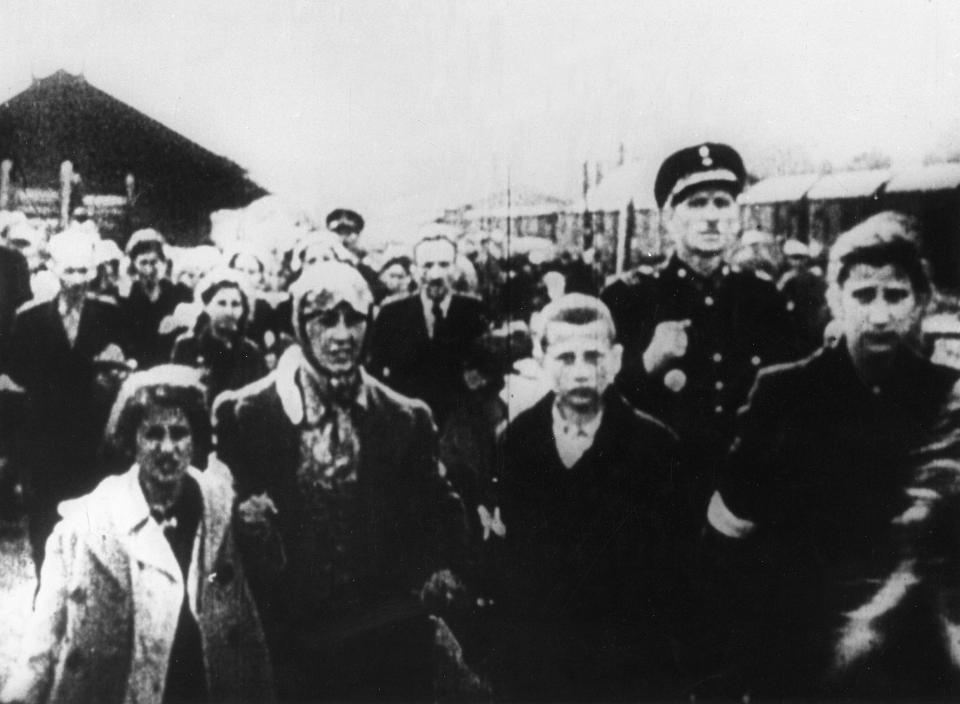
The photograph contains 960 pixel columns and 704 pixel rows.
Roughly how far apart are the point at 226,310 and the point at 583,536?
1934 mm

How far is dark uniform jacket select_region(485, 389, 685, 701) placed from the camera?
4.23 meters

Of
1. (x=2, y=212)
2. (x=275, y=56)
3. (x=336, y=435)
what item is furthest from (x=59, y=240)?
(x=336, y=435)

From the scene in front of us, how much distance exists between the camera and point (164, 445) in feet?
15.0

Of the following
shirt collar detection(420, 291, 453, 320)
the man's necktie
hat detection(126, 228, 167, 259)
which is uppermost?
hat detection(126, 228, 167, 259)

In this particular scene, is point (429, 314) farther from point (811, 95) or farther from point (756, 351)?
point (811, 95)

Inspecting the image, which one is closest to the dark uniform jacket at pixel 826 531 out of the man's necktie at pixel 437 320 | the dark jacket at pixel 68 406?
the man's necktie at pixel 437 320

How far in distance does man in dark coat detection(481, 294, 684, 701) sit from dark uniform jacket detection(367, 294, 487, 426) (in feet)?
1.07

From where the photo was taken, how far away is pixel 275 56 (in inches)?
178

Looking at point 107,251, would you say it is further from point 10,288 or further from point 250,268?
point 250,268

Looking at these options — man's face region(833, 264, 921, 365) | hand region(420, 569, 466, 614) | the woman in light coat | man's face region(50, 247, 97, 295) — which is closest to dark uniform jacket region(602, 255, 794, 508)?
man's face region(833, 264, 921, 365)

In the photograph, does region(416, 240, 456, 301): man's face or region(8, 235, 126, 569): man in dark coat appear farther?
region(8, 235, 126, 569): man in dark coat

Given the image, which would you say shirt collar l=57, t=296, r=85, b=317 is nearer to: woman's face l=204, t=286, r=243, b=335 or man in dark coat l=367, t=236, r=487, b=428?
woman's face l=204, t=286, r=243, b=335

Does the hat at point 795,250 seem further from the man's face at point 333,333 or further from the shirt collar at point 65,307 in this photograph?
the shirt collar at point 65,307

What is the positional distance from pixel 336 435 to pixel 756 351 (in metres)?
1.91
